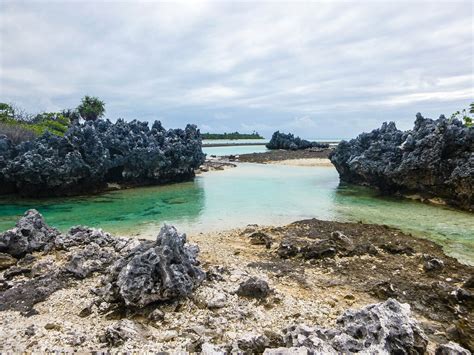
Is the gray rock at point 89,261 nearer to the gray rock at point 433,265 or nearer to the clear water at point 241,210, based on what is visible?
the clear water at point 241,210

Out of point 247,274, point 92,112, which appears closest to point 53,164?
point 247,274

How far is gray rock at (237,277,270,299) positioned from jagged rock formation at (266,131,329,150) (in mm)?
74702

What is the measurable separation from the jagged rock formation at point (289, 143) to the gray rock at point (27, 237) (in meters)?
72.5

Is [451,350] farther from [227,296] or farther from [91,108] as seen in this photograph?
[91,108]

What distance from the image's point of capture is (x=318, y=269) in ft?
32.2

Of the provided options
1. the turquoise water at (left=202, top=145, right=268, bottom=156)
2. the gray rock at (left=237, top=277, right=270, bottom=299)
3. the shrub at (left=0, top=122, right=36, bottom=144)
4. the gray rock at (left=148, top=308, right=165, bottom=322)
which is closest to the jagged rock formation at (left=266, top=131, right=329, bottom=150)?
the turquoise water at (left=202, top=145, right=268, bottom=156)

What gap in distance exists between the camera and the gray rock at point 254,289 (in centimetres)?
768

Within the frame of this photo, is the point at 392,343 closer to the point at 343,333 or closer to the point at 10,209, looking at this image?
the point at 343,333

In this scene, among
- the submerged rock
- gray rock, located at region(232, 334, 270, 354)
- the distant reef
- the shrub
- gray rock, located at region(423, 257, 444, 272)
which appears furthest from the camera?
the shrub

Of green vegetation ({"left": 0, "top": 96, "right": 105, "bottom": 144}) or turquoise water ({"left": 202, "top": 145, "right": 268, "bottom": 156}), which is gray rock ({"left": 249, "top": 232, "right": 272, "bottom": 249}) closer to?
green vegetation ({"left": 0, "top": 96, "right": 105, "bottom": 144})

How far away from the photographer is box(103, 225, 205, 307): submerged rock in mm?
7206

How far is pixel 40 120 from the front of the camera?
51.1 metres

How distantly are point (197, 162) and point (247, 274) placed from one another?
26489 millimetres

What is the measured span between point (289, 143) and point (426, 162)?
206 feet
